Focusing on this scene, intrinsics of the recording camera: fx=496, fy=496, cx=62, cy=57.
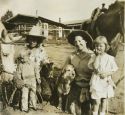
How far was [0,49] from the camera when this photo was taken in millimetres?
3014

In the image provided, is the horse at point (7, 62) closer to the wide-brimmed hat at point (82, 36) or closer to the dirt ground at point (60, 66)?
the dirt ground at point (60, 66)

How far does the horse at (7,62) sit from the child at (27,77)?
0.09m

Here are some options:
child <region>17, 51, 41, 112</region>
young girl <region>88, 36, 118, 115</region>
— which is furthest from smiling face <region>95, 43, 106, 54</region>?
child <region>17, 51, 41, 112</region>

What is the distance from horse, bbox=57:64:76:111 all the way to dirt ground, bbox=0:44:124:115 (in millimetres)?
46

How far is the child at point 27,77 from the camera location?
274 centimetres

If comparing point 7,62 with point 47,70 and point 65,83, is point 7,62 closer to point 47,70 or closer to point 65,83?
point 47,70

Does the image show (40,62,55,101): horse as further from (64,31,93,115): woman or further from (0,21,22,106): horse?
(0,21,22,106): horse

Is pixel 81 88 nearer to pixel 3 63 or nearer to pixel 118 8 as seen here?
pixel 118 8

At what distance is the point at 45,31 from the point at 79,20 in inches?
9.7

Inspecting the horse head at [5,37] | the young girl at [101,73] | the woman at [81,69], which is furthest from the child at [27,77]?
the young girl at [101,73]

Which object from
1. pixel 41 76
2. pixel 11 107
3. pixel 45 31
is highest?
pixel 45 31

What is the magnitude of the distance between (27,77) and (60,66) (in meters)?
0.31

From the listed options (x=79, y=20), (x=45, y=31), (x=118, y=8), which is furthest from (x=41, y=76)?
(x=118, y=8)

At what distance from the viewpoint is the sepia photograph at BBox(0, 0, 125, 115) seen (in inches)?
91.6
